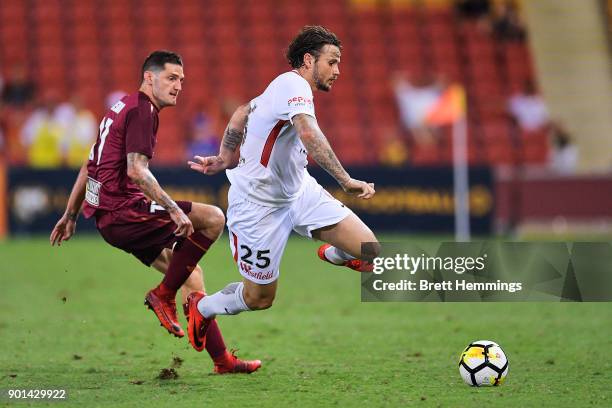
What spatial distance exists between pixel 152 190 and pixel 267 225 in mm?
847

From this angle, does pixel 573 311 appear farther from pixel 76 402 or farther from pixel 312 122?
pixel 76 402

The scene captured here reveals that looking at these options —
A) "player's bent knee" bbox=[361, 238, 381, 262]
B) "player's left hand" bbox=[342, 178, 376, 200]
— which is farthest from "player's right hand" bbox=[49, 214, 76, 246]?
"player's left hand" bbox=[342, 178, 376, 200]

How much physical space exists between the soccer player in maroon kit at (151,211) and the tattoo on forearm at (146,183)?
0.74ft

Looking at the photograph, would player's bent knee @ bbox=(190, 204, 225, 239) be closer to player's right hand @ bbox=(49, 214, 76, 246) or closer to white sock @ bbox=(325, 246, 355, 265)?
white sock @ bbox=(325, 246, 355, 265)

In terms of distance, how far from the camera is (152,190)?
705 centimetres

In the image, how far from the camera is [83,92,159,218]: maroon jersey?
7.30m

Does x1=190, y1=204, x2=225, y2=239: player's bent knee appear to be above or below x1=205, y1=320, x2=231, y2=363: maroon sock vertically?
above

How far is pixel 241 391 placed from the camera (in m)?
6.88

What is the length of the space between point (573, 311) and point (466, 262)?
4369mm

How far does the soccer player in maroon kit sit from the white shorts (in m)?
0.16

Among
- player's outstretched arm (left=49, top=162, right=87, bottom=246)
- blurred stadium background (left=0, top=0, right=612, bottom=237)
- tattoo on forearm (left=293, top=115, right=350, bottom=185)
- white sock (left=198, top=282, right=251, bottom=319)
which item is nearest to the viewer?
tattoo on forearm (left=293, top=115, right=350, bottom=185)

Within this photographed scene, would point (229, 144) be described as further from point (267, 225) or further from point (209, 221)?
point (267, 225)

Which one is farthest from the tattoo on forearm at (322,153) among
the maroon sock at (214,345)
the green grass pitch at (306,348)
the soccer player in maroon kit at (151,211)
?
the maroon sock at (214,345)

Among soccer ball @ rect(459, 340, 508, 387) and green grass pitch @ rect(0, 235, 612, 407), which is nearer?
green grass pitch @ rect(0, 235, 612, 407)
